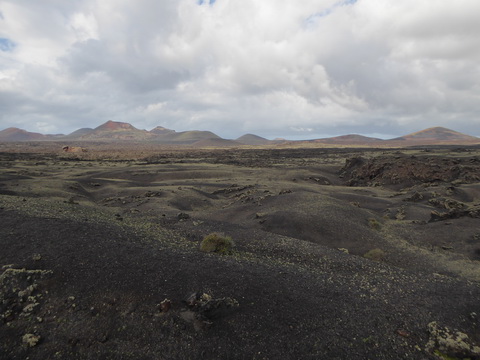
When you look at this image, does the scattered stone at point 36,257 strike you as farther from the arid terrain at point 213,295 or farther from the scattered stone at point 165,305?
the scattered stone at point 165,305

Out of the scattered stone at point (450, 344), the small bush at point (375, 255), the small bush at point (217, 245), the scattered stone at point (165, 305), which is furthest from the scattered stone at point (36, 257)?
the small bush at point (375, 255)

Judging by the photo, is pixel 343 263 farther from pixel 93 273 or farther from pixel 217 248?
pixel 93 273

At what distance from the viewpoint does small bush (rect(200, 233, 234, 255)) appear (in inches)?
446

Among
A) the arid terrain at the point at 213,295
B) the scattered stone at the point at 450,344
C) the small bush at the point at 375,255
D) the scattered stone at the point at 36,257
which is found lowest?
the small bush at the point at 375,255

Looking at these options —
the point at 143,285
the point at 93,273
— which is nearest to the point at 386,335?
the point at 143,285

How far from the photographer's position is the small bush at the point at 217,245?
11336 millimetres

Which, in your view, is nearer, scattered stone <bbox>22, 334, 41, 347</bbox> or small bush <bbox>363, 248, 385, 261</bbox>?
scattered stone <bbox>22, 334, 41, 347</bbox>

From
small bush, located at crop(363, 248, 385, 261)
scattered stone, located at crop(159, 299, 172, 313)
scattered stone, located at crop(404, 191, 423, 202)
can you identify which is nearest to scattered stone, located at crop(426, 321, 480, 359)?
scattered stone, located at crop(159, 299, 172, 313)

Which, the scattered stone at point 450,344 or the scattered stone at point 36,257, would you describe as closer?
the scattered stone at point 450,344

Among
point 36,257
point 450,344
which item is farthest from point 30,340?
point 450,344

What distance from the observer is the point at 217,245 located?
1156 cm

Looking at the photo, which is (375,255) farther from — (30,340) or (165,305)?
(30,340)

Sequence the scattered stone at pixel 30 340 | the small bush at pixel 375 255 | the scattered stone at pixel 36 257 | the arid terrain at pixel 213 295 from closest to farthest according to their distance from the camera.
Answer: the scattered stone at pixel 30 340 → the arid terrain at pixel 213 295 → the scattered stone at pixel 36 257 → the small bush at pixel 375 255

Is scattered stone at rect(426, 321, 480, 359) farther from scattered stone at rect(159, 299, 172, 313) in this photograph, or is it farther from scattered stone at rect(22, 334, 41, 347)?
scattered stone at rect(22, 334, 41, 347)
